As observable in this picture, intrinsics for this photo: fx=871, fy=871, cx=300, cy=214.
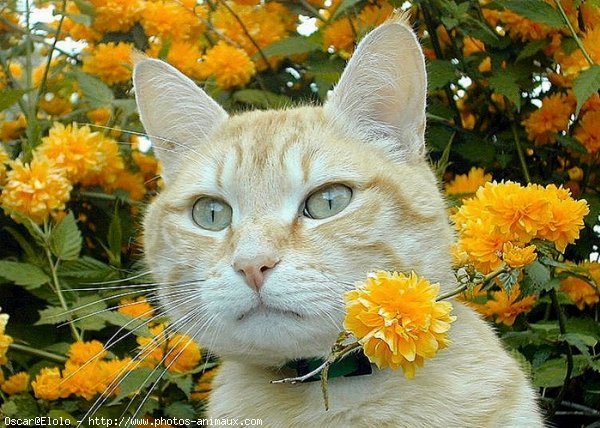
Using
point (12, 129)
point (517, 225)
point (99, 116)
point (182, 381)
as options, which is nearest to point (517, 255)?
point (517, 225)

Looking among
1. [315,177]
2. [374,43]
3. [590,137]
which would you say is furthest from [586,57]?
[315,177]

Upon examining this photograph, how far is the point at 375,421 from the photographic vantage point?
4.23 ft

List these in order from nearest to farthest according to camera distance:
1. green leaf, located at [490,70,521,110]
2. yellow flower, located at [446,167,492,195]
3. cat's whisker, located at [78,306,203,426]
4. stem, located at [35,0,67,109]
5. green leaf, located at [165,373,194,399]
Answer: cat's whisker, located at [78,306,203,426] < green leaf, located at [165,373,194,399] < green leaf, located at [490,70,521,110] < yellow flower, located at [446,167,492,195] < stem, located at [35,0,67,109]

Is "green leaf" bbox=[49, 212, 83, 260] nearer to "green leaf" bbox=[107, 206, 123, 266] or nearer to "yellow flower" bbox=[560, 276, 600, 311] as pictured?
"green leaf" bbox=[107, 206, 123, 266]

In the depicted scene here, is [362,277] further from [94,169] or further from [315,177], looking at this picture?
[94,169]

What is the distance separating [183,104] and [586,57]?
808 mm

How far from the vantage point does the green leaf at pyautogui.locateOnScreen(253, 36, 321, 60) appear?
1969 millimetres

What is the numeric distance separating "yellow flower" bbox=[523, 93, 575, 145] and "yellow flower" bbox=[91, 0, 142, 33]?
960 mm

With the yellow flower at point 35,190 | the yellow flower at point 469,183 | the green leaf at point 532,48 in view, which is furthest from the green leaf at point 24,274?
the green leaf at point 532,48

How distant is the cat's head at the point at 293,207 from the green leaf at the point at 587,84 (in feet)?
1.11

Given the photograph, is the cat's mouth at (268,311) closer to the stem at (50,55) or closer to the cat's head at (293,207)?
the cat's head at (293,207)

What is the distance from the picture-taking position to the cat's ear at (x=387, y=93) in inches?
55.2

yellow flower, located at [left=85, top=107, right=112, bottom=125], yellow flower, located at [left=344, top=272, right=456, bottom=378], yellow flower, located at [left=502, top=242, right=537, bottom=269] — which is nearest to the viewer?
yellow flower, located at [left=344, top=272, right=456, bottom=378]

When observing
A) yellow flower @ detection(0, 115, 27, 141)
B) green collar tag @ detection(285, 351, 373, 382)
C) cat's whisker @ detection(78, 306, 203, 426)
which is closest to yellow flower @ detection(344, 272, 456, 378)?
green collar tag @ detection(285, 351, 373, 382)
